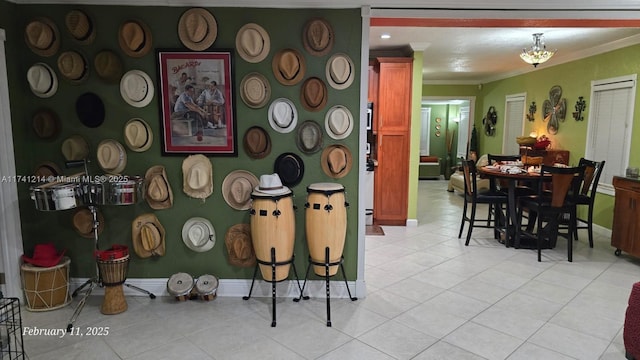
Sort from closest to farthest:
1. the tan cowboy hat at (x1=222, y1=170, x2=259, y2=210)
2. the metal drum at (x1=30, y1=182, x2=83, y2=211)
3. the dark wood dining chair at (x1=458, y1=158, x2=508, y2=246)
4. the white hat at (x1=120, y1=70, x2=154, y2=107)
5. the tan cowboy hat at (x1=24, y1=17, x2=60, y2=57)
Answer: the metal drum at (x1=30, y1=182, x2=83, y2=211) < the tan cowboy hat at (x1=24, y1=17, x2=60, y2=57) < the white hat at (x1=120, y1=70, x2=154, y2=107) < the tan cowboy hat at (x1=222, y1=170, x2=259, y2=210) < the dark wood dining chair at (x1=458, y1=158, x2=508, y2=246)

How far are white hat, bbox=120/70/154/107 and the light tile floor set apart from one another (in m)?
1.62

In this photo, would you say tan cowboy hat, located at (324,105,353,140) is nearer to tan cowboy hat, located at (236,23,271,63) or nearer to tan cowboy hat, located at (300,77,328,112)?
tan cowboy hat, located at (300,77,328,112)

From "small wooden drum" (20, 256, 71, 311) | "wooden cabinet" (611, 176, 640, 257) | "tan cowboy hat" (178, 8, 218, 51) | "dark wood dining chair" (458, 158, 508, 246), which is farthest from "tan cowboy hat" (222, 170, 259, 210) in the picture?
"wooden cabinet" (611, 176, 640, 257)

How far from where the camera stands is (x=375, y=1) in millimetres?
3061

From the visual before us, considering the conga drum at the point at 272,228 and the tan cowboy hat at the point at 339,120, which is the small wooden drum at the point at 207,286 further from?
the tan cowboy hat at the point at 339,120

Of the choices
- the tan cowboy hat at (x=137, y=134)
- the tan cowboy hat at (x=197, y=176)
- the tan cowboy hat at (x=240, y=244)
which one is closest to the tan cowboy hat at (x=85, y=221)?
the tan cowboy hat at (x=137, y=134)

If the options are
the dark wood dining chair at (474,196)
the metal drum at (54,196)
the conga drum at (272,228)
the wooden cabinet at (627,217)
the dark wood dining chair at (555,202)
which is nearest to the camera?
the metal drum at (54,196)

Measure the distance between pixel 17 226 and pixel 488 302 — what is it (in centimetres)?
378

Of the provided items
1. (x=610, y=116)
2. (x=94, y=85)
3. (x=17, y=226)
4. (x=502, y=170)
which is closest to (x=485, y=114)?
(x=610, y=116)

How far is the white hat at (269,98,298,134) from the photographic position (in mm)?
3152

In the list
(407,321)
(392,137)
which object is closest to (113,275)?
(407,321)

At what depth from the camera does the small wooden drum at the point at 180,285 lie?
3.17m

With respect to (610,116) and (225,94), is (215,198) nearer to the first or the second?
(225,94)

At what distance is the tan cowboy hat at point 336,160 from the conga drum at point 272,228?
415 mm
